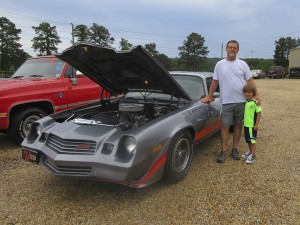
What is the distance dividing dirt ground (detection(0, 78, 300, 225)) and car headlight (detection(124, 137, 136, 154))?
66cm

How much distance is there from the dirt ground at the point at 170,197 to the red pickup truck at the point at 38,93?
0.82 m

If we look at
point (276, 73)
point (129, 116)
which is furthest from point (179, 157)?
point (276, 73)

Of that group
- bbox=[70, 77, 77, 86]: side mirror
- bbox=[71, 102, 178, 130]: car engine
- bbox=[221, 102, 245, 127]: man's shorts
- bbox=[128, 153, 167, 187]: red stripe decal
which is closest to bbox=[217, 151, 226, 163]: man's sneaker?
bbox=[221, 102, 245, 127]: man's shorts

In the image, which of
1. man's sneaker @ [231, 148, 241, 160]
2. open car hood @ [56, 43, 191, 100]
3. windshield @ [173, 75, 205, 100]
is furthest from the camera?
windshield @ [173, 75, 205, 100]

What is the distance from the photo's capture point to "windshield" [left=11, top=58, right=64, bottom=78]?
6109mm

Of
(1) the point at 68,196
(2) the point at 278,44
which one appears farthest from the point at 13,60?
(1) the point at 68,196

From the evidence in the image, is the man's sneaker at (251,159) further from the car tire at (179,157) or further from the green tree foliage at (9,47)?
the green tree foliage at (9,47)

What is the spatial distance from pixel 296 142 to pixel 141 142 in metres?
4.02

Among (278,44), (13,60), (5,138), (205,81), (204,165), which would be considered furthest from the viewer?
(278,44)

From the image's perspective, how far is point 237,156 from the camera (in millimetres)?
4699

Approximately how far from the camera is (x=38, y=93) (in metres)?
5.46

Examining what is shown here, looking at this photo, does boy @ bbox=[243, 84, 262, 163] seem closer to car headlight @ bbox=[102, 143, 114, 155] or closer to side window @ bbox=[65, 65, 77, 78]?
car headlight @ bbox=[102, 143, 114, 155]

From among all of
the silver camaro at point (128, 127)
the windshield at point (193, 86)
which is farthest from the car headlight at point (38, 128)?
the windshield at point (193, 86)

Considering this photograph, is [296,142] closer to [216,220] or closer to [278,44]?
[216,220]
